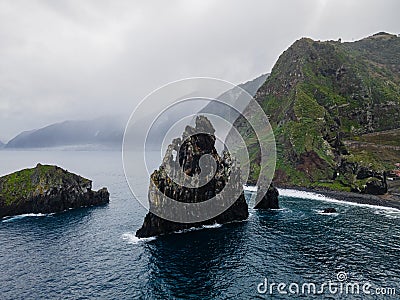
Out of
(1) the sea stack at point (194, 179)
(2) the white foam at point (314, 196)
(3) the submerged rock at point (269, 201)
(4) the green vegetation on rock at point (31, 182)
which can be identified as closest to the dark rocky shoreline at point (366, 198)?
(2) the white foam at point (314, 196)

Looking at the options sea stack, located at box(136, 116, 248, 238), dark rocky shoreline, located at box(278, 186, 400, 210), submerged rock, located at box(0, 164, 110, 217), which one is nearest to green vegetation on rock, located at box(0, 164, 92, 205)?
submerged rock, located at box(0, 164, 110, 217)

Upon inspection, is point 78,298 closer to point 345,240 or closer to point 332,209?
point 345,240

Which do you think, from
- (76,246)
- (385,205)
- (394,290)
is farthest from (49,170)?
(385,205)

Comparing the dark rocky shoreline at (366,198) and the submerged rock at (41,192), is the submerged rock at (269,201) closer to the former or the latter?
the dark rocky shoreline at (366,198)

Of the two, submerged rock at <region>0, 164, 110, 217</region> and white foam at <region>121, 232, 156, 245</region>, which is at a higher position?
submerged rock at <region>0, 164, 110, 217</region>

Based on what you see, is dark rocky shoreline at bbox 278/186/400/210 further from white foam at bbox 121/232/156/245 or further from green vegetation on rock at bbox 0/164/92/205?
green vegetation on rock at bbox 0/164/92/205

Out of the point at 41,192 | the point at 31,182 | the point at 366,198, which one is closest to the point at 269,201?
the point at 366,198
